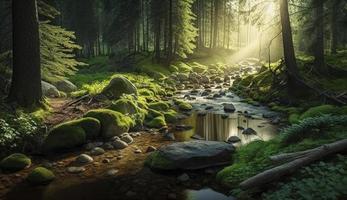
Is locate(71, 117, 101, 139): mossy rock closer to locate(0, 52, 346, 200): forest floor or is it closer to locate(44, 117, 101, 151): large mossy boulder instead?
locate(44, 117, 101, 151): large mossy boulder

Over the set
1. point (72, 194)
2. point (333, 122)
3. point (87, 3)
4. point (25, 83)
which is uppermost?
point (87, 3)

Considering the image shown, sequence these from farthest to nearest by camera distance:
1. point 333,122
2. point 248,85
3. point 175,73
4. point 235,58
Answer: point 235,58, point 175,73, point 248,85, point 333,122

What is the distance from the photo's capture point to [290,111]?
1486 centimetres

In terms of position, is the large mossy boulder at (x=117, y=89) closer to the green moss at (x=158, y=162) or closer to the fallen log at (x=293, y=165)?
the green moss at (x=158, y=162)

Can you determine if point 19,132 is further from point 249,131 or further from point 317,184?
point 317,184

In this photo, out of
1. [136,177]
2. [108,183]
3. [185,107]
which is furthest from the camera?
[185,107]

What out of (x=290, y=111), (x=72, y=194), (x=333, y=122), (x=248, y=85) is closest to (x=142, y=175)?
(x=72, y=194)

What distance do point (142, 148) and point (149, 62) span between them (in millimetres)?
21720

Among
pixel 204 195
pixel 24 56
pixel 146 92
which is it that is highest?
pixel 24 56

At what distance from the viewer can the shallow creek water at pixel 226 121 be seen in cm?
1216

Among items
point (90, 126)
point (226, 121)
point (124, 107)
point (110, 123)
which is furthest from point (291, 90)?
point (90, 126)

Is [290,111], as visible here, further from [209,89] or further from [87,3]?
[87,3]

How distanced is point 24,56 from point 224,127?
742cm

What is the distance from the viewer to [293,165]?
648 cm
